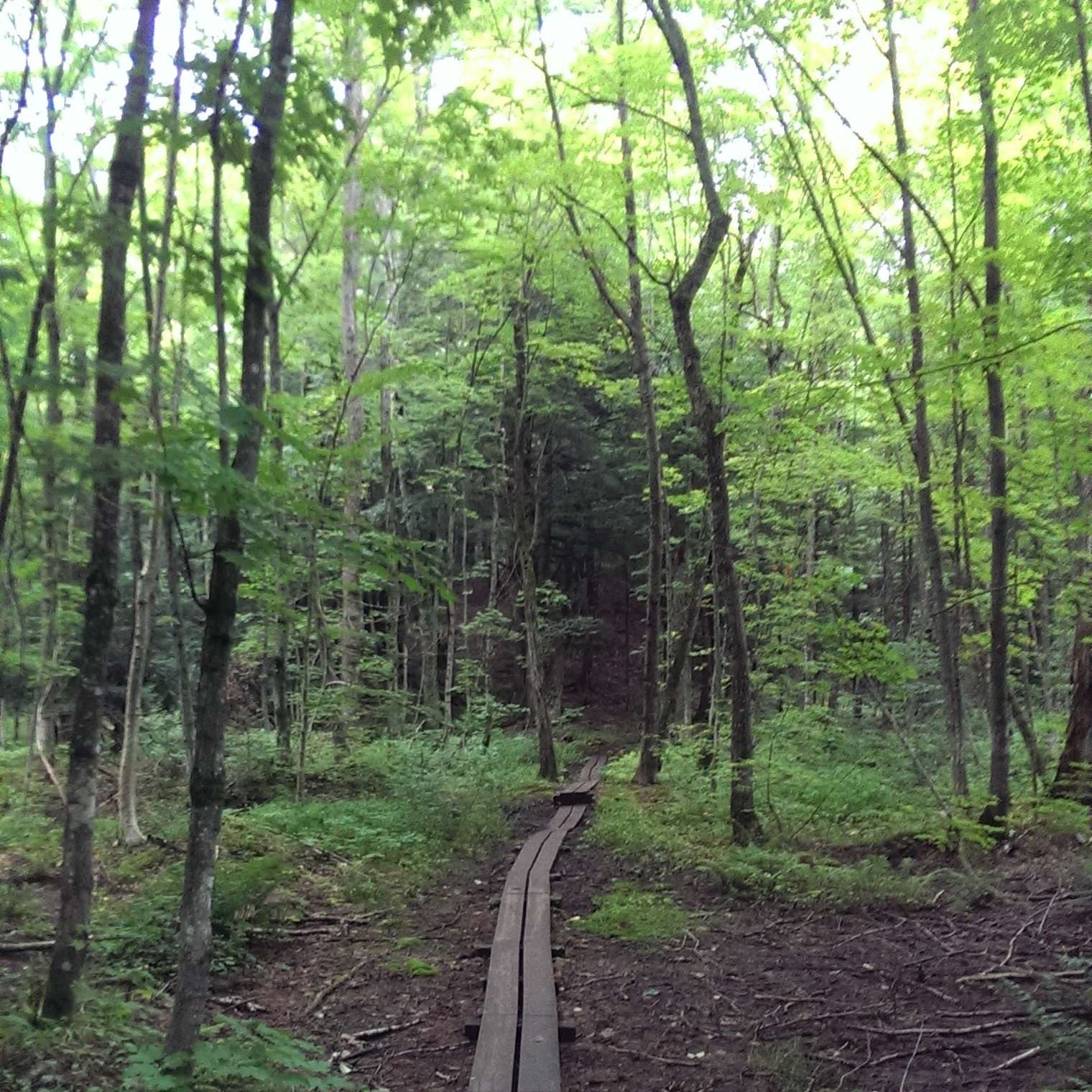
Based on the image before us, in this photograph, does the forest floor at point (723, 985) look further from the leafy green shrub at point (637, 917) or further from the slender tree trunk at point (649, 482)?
the slender tree trunk at point (649, 482)

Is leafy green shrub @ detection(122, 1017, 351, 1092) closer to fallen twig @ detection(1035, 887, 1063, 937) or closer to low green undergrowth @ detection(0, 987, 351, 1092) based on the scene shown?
low green undergrowth @ detection(0, 987, 351, 1092)

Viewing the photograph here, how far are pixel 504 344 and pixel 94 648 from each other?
1292cm

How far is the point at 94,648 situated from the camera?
4203 mm

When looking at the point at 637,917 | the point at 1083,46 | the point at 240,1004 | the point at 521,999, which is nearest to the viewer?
the point at 521,999

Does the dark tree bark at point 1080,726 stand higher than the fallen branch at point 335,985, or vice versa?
the dark tree bark at point 1080,726

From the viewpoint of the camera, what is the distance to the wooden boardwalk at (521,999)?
13.4 feet

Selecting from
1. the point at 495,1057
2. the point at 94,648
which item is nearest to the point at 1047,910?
the point at 495,1057

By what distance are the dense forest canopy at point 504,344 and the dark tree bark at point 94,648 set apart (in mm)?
20

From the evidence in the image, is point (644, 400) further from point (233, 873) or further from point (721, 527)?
point (233, 873)

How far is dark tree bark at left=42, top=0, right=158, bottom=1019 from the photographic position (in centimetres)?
418

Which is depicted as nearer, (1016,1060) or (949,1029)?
(1016,1060)

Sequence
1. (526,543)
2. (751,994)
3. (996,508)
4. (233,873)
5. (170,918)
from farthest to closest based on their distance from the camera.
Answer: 1. (526,543)
2. (996,508)
3. (233,873)
4. (170,918)
5. (751,994)

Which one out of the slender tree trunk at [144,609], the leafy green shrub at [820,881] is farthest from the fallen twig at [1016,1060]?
the slender tree trunk at [144,609]

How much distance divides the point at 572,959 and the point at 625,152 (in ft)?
36.4
